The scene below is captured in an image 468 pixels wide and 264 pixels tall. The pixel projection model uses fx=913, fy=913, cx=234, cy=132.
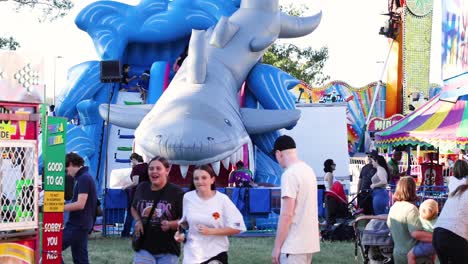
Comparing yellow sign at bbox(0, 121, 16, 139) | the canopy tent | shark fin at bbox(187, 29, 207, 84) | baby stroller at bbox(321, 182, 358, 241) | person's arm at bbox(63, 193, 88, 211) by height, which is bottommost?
baby stroller at bbox(321, 182, 358, 241)

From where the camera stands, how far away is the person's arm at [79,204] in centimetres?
940

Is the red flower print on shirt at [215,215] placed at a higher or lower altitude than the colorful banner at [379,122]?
lower

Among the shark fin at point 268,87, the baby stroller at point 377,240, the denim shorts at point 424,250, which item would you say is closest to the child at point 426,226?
the denim shorts at point 424,250

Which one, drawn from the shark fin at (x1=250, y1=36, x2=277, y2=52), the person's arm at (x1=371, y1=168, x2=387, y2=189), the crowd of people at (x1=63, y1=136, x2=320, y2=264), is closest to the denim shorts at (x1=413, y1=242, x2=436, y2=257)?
the crowd of people at (x1=63, y1=136, x2=320, y2=264)

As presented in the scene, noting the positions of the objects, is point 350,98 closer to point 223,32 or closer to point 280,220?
point 223,32

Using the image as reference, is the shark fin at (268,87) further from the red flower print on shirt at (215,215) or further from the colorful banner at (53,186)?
the red flower print on shirt at (215,215)

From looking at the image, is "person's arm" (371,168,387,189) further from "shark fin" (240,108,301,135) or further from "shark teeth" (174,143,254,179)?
"shark fin" (240,108,301,135)

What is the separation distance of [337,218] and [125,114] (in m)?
6.07

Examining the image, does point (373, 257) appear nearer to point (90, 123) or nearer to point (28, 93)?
point (28, 93)

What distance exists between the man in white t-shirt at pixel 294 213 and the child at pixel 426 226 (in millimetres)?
1454

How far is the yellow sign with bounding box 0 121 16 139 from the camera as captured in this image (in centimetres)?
684

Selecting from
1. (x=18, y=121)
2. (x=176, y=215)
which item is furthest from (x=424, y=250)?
(x=18, y=121)

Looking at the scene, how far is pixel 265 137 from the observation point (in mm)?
21297

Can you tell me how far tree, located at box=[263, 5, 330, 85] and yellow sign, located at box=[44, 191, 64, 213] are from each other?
49.8 meters
